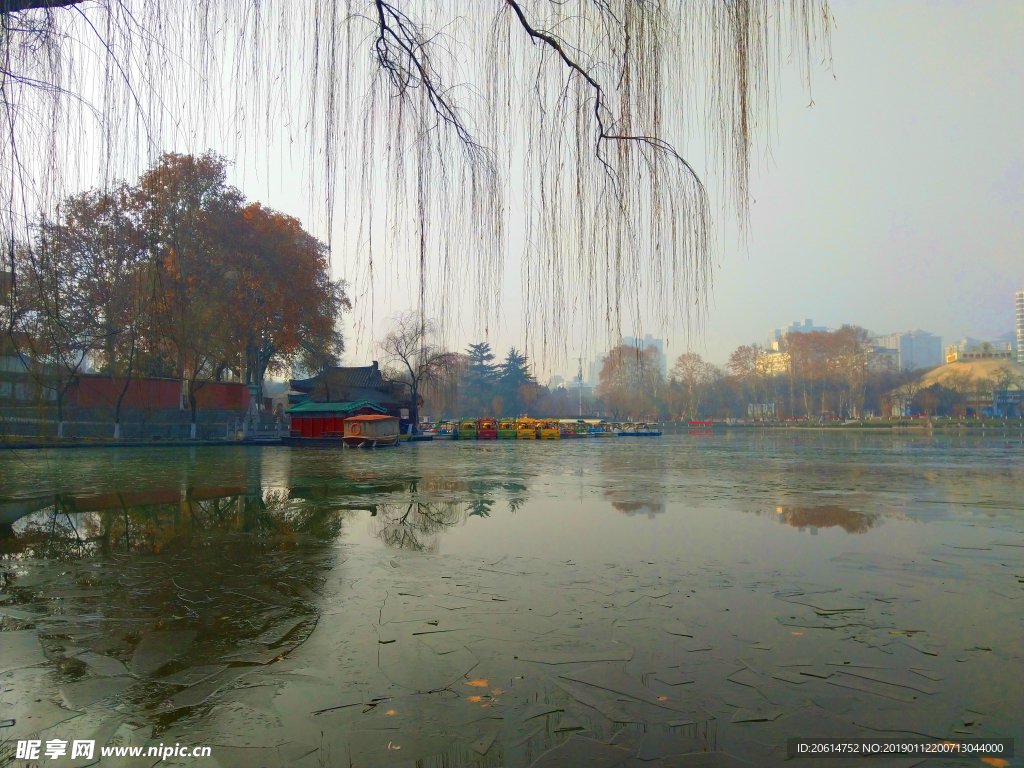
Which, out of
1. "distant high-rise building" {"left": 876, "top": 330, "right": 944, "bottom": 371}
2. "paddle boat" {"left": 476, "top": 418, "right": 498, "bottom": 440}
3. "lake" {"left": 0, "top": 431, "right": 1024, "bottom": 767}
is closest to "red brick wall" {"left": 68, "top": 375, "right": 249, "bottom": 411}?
"paddle boat" {"left": 476, "top": 418, "right": 498, "bottom": 440}

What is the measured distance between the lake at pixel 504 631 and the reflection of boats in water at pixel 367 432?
2210cm

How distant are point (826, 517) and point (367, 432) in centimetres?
2634

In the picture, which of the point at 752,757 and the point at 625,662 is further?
the point at 625,662

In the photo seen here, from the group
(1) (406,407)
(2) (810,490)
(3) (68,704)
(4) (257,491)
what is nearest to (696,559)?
(3) (68,704)

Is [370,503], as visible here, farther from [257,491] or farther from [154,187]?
[154,187]

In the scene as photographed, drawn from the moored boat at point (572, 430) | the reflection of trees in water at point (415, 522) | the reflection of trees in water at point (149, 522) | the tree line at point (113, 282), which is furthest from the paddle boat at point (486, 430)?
the tree line at point (113, 282)

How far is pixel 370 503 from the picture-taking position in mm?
11594

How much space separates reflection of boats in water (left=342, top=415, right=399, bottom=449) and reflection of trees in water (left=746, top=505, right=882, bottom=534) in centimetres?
2426

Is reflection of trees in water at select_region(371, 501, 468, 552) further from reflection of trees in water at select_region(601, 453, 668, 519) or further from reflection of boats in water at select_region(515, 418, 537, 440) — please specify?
reflection of boats in water at select_region(515, 418, 537, 440)

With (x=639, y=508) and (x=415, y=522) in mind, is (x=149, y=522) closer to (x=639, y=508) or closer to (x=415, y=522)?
(x=415, y=522)

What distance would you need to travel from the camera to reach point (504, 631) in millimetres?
4734

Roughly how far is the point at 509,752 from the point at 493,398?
73.6m

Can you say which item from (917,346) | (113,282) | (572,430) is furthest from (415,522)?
(917,346)

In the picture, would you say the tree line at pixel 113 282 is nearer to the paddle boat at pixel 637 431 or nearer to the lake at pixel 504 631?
A: the lake at pixel 504 631
